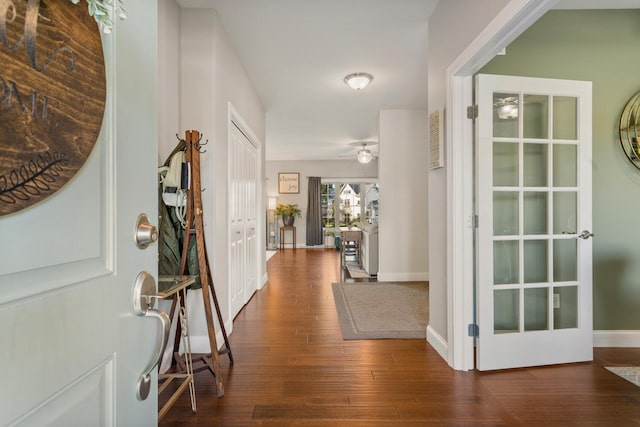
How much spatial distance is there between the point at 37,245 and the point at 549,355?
2.84 m

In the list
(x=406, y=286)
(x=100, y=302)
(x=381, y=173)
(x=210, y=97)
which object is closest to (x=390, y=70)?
(x=381, y=173)

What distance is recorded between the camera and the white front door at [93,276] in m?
0.42

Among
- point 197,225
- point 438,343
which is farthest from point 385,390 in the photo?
point 197,225

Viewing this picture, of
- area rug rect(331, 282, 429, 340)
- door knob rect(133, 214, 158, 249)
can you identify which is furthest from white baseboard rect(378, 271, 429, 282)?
door knob rect(133, 214, 158, 249)

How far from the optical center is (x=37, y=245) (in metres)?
0.45

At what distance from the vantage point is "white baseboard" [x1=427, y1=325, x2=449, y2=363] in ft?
7.67

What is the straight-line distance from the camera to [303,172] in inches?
381

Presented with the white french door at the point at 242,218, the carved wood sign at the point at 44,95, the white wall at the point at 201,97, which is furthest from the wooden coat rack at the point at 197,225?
the carved wood sign at the point at 44,95

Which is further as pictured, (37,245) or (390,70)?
(390,70)

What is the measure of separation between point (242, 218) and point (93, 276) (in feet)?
10.1

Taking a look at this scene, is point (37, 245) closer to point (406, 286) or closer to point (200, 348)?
point (200, 348)

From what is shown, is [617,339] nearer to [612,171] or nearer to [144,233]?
[612,171]

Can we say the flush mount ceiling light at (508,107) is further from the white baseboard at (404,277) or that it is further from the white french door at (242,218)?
the white baseboard at (404,277)

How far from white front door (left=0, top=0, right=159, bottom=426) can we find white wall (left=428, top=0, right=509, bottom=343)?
6.47 ft
